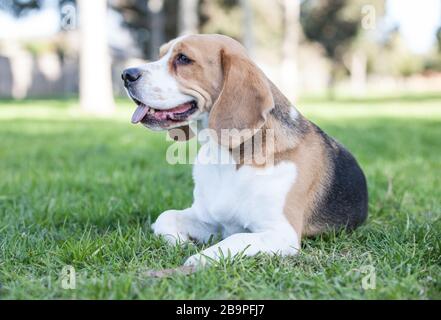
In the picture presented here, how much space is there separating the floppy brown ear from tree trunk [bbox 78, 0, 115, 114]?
42.1 feet

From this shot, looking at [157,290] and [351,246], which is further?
[351,246]

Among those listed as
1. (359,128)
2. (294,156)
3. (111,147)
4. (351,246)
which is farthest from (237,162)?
(359,128)

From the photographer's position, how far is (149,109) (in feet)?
12.5

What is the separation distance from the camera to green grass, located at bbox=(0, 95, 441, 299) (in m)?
2.90

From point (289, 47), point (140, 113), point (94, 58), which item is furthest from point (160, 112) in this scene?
point (289, 47)

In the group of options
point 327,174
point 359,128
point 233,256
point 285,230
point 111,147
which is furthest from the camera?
point 359,128

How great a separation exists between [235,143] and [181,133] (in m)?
0.71

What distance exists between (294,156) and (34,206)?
8.01ft

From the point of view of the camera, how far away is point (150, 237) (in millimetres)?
3781

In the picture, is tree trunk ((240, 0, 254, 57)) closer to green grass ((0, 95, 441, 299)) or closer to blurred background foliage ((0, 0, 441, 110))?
blurred background foliage ((0, 0, 441, 110))

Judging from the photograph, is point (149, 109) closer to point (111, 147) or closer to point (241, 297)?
point (241, 297)

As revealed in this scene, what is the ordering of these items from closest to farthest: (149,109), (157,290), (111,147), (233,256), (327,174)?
(157,290)
(233,256)
(149,109)
(327,174)
(111,147)

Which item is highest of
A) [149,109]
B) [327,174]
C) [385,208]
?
[149,109]

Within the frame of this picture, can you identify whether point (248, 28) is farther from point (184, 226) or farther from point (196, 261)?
point (196, 261)
